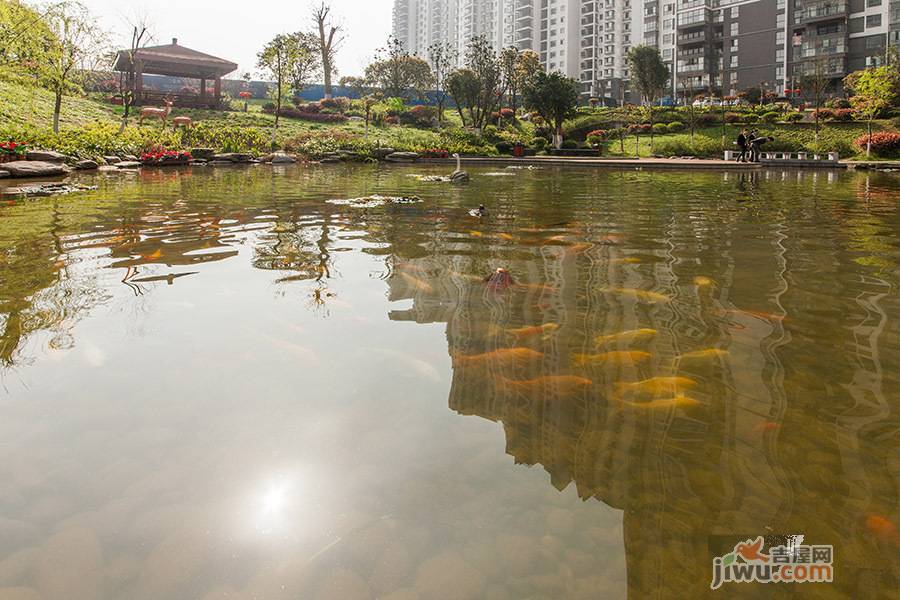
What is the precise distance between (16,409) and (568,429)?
2.40m

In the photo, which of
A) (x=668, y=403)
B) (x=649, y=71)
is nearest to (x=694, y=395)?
(x=668, y=403)

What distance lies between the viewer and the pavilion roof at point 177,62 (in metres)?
44.4

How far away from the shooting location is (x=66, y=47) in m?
29.2

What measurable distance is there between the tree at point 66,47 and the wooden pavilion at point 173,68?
39.2ft

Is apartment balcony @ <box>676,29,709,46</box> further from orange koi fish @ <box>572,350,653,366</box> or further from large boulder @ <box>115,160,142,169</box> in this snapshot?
orange koi fish @ <box>572,350,653,366</box>

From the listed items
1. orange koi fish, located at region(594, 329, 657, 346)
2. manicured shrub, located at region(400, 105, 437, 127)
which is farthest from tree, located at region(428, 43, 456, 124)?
orange koi fish, located at region(594, 329, 657, 346)

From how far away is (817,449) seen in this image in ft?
7.64

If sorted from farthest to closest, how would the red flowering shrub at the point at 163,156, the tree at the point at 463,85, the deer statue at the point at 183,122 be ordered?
the tree at the point at 463,85, the deer statue at the point at 183,122, the red flowering shrub at the point at 163,156

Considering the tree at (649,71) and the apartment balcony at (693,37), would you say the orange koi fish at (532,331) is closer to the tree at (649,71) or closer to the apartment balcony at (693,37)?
the tree at (649,71)

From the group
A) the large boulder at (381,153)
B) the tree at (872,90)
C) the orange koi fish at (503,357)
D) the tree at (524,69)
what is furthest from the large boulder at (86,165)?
the tree at (524,69)

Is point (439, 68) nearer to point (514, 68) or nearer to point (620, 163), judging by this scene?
point (514, 68)

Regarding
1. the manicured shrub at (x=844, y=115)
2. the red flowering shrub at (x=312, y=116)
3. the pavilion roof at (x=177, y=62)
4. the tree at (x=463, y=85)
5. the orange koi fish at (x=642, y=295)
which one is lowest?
the orange koi fish at (x=642, y=295)

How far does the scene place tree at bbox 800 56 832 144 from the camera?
42.5m

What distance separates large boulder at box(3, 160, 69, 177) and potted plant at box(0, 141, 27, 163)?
29.1 inches
